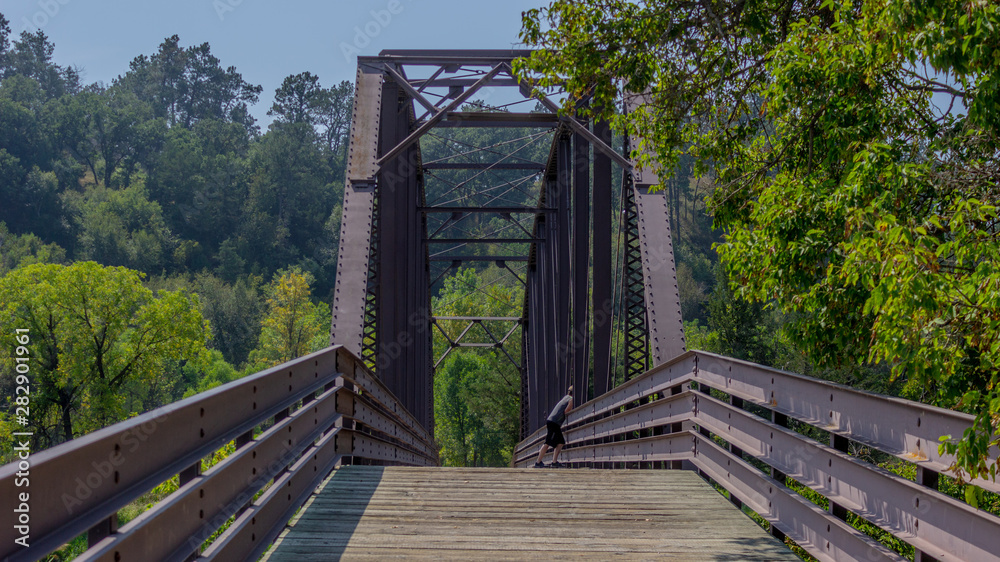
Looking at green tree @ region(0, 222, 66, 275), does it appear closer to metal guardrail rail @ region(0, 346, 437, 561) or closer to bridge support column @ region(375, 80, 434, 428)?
bridge support column @ region(375, 80, 434, 428)

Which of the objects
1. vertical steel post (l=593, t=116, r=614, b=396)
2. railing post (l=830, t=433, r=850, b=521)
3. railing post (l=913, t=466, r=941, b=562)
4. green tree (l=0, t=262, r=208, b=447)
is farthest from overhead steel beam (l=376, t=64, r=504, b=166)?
green tree (l=0, t=262, r=208, b=447)

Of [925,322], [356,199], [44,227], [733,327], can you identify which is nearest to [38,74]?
[44,227]

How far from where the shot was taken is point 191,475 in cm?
300

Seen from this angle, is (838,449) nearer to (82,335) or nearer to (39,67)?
(82,335)

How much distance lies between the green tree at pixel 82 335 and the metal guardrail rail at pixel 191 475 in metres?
39.1

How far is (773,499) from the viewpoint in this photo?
14.5 ft

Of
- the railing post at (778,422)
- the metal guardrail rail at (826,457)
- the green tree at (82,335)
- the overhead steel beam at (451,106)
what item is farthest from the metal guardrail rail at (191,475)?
the green tree at (82,335)

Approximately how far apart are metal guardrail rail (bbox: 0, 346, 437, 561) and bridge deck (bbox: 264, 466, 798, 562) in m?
0.25

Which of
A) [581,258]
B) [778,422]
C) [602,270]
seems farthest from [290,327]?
[778,422]

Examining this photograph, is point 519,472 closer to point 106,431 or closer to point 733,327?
point 106,431

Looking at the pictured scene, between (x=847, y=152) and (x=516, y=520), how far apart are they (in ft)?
11.4

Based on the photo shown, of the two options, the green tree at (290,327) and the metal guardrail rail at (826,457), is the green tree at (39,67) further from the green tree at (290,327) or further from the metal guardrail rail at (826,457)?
the metal guardrail rail at (826,457)

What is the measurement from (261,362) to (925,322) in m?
65.0

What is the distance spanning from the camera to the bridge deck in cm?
412
